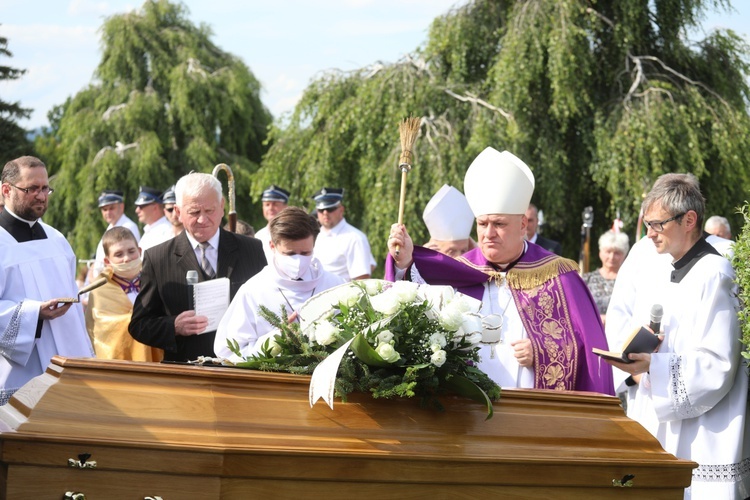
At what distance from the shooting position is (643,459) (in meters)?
4.08

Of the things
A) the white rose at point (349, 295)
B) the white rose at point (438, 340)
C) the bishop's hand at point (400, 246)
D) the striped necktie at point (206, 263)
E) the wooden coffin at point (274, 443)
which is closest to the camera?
the wooden coffin at point (274, 443)

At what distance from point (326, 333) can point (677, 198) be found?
231cm

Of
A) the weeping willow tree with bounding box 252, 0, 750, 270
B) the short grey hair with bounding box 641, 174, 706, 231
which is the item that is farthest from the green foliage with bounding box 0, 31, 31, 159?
the short grey hair with bounding box 641, 174, 706, 231

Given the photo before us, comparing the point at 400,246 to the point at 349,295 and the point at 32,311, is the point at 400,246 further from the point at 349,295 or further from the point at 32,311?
the point at 32,311

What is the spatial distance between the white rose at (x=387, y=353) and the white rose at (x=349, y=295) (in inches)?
12.2

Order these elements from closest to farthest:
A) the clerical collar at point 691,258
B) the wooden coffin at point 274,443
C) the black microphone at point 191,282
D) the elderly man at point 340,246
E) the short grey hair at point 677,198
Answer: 1. the wooden coffin at point 274,443
2. the short grey hair at point 677,198
3. the clerical collar at point 691,258
4. the black microphone at point 191,282
5. the elderly man at point 340,246

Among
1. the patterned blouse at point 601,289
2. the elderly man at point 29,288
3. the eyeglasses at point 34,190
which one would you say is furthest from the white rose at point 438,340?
the patterned blouse at point 601,289

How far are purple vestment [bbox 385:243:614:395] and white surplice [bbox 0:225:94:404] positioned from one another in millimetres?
2216

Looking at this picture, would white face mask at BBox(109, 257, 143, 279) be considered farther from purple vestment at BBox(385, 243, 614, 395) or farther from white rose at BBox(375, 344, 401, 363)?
white rose at BBox(375, 344, 401, 363)

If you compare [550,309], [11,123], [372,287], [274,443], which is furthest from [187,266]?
[11,123]

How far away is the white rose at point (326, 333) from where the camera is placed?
12.6ft

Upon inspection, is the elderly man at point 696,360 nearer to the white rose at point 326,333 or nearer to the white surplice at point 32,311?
the white rose at point 326,333

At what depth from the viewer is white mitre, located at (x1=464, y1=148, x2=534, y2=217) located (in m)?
5.26

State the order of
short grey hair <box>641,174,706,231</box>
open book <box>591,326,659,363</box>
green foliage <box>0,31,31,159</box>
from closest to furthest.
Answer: open book <box>591,326,659,363</box> < short grey hair <box>641,174,706,231</box> < green foliage <box>0,31,31,159</box>
